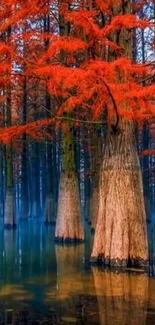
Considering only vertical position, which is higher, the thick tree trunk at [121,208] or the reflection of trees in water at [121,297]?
the thick tree trunk at [121,208]

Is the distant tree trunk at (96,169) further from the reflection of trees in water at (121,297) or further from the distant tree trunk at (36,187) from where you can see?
the distant tree trunk at (36,187)

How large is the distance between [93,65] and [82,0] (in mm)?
5541

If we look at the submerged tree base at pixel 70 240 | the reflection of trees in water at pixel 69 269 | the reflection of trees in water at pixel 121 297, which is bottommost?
the submerged tree base at pixel 70 240

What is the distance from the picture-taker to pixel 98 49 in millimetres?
12367

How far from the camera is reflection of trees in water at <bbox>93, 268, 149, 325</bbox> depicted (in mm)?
7116

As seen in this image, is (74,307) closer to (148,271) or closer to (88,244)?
(148,271)

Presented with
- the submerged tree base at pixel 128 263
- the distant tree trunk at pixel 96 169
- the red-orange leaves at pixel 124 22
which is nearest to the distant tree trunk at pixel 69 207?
the distant tree trunk at pixel 96 169

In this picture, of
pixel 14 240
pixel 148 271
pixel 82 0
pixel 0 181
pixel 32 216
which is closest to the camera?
pixel 148 271

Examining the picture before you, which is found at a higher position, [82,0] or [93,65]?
[82,0]

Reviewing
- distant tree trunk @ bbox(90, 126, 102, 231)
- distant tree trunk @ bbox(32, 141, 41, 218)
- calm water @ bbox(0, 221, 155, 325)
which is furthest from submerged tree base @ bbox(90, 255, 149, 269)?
distant tree trunk @ bbox(32, 141, 41, 218)

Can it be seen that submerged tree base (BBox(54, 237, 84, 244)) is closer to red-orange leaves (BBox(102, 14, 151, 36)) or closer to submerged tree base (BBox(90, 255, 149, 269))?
submerged tree base (BBox(90, 255, 149, 269))

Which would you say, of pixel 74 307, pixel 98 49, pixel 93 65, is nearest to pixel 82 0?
pixel 98 49

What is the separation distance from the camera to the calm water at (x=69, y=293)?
718 cm

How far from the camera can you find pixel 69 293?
29.0 feet
